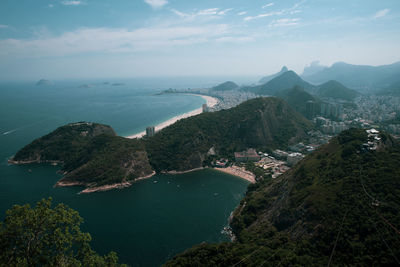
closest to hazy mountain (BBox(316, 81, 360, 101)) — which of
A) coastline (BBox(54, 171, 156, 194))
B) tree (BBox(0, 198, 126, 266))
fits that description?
coastline (BBox(54, 171, 156, 194))

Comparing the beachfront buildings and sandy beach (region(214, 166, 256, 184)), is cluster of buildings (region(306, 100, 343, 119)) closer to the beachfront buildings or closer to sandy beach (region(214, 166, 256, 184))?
the beachfront buildings

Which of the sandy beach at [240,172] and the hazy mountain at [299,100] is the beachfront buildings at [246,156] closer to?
the sandy beach at [240,172]

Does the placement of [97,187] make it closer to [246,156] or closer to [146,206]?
[146,206]

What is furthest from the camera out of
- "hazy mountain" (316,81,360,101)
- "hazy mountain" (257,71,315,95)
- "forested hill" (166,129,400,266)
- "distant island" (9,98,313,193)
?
"hazy mountain" (257,71,315,95)

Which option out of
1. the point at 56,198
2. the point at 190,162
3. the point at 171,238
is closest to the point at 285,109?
the point at 190,162

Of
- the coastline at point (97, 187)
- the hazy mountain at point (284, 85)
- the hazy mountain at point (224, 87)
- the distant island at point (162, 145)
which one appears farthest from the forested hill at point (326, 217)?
the hazy mountain at point (224, 87)

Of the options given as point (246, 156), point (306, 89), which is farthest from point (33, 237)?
point (306, 89)
